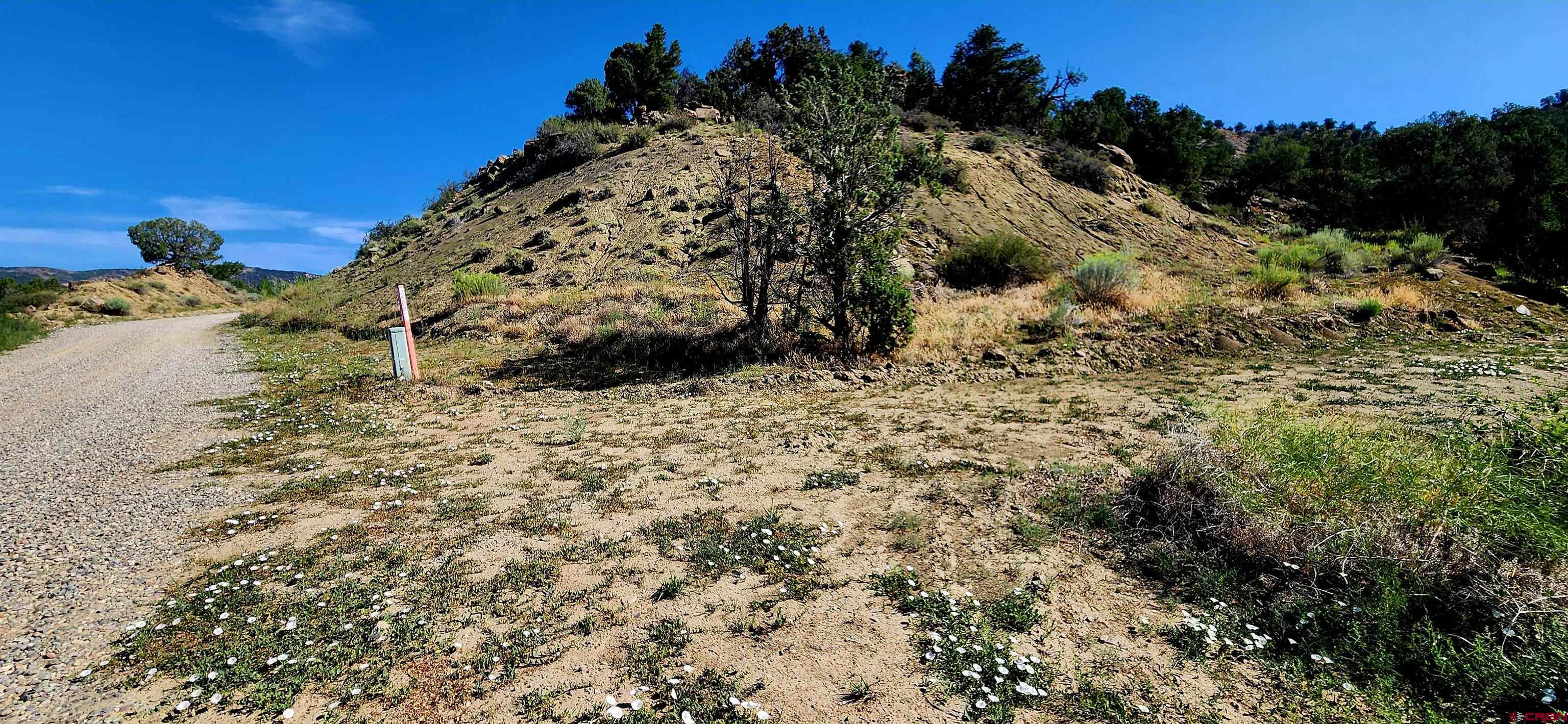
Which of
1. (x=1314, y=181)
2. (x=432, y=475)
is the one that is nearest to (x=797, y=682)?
(x=432, y=475)

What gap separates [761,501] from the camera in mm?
5008

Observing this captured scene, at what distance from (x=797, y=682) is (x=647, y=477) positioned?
3.13 meters

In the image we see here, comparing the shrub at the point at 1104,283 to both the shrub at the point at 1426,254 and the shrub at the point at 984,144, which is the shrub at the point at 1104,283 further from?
the shrub at the point at 984,144

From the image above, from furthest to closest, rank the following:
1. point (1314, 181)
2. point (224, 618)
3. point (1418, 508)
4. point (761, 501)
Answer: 1. point (1314, 181)
2. point (761, 501)
3. point (1418, 508)
4. point (224, 618)

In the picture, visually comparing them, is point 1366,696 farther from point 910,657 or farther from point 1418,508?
point 910,657

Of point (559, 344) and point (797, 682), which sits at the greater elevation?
point (559, 344)

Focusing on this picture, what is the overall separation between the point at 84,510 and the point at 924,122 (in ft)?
111

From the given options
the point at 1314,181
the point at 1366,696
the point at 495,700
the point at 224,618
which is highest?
the point at 1314,181

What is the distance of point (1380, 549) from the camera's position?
3.33 metres

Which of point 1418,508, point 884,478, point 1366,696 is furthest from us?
point 884,478

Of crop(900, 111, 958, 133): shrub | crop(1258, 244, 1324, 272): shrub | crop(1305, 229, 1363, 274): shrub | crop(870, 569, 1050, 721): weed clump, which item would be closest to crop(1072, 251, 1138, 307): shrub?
crop(1258, 244, 1324, 272): shrub

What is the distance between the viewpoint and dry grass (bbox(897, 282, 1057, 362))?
11.1 metres

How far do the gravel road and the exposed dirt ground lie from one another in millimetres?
310

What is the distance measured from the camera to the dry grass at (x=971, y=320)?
36.5ft
